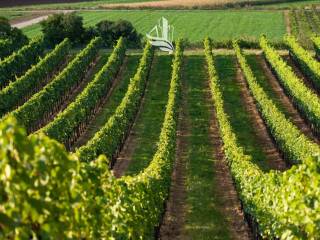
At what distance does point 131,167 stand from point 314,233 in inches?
857

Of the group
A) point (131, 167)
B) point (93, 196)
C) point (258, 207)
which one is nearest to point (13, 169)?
point (93, 196)

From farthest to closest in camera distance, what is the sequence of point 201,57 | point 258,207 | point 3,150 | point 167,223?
point 201,57 < point 167,223 < point 258,207 < point 3,150

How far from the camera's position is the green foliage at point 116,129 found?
29.5 m

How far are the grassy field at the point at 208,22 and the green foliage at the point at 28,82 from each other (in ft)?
64.7

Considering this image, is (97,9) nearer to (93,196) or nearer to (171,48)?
(171,48)

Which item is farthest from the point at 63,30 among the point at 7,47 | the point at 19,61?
the point at 19,61

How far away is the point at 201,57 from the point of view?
60.1 meters

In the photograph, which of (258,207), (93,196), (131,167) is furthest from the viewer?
(131,167)

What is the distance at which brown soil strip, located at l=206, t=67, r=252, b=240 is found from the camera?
25.0 metres

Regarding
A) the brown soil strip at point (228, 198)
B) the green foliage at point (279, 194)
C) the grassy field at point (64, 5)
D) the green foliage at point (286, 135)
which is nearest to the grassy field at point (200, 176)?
the brown soil strip at point (228, 198)

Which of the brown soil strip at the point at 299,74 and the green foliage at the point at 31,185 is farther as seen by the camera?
the brown soil strip at the point at 299,74

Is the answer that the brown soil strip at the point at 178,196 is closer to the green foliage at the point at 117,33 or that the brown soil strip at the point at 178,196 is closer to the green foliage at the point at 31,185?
the green foliage at the point at 31,185

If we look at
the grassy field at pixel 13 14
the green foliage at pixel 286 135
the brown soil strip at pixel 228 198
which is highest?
the green foliage at pixel 286 135

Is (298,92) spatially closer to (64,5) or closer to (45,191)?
(45,191)
